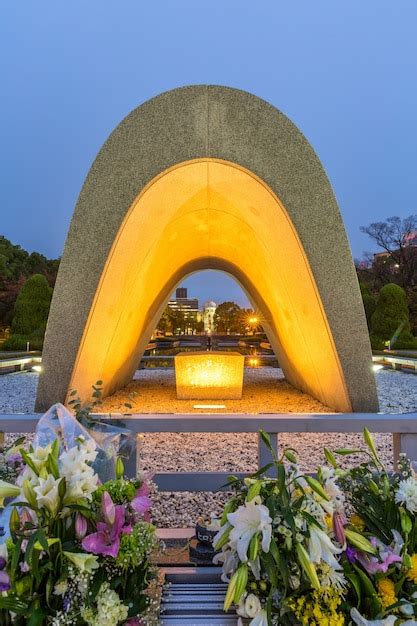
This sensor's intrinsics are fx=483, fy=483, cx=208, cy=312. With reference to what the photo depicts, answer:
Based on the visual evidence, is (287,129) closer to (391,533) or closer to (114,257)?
(114,257)

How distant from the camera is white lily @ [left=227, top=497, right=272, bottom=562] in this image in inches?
44.2

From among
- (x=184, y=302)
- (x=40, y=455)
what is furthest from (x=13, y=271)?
(x=184, y=302)

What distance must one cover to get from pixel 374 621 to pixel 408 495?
32cm

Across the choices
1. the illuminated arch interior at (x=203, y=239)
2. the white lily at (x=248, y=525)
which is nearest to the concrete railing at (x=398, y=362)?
the illuminated arch interior at (x=203, y=239)

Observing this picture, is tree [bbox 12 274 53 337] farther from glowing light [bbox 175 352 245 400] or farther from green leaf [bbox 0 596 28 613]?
green leaf [bbox 0 596 28 613]

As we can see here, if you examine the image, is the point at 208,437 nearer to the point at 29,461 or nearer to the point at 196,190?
the point at 196,190

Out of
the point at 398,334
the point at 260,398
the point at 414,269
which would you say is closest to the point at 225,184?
the point at 260,398

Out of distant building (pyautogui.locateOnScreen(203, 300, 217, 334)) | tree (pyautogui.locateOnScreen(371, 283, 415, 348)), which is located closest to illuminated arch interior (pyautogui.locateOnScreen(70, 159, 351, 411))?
tree (pyautogui.locateOnScreen(371, 283, 415, 348))

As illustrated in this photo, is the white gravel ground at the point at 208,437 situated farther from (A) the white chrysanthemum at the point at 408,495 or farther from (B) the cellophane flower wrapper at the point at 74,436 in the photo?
(A) the white chrysanthemum at the point at 408,495

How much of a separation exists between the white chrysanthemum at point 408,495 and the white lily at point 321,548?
0.86ft

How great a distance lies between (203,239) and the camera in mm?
10414

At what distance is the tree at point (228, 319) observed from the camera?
60525 millimetres

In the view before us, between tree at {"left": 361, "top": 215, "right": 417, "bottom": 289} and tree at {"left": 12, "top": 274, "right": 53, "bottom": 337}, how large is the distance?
70.9ft

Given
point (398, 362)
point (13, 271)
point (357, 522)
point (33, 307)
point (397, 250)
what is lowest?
point (398, 362)
